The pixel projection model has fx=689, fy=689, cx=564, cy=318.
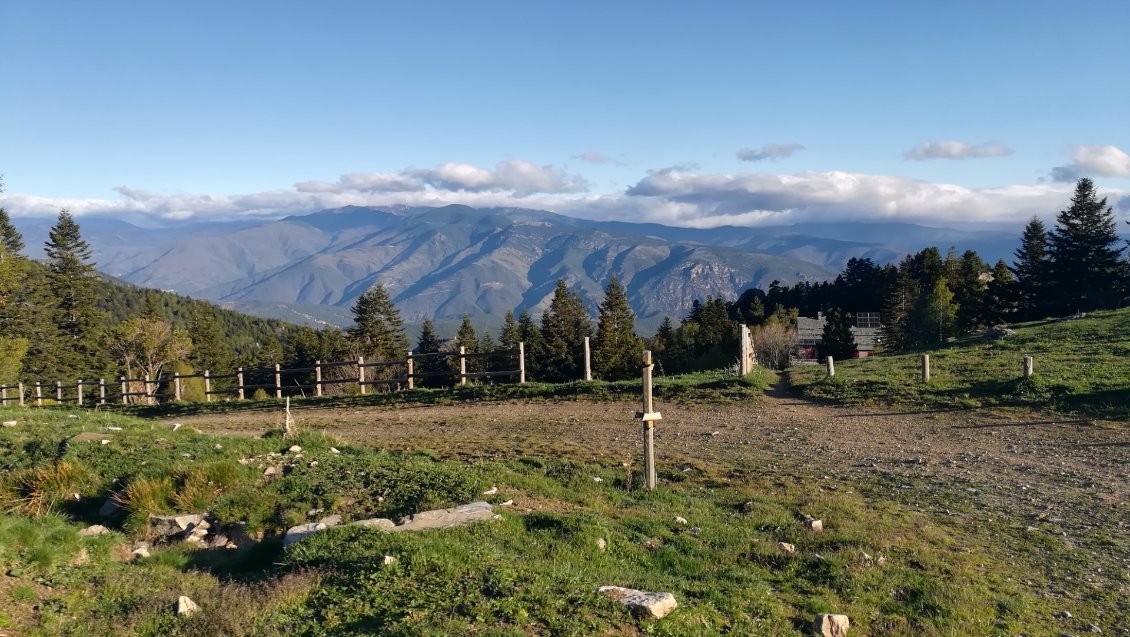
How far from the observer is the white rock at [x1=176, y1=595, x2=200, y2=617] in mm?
6477

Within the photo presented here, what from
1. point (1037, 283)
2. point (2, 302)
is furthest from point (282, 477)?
point (1037, 283)

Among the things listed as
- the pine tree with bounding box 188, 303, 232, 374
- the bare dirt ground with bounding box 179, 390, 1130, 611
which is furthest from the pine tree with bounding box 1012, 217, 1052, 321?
the pine tree with bounding box 188, 303, 232, 374

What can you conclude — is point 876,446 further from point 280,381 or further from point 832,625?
point 280,381

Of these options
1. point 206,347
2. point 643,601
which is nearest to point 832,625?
point 643,601

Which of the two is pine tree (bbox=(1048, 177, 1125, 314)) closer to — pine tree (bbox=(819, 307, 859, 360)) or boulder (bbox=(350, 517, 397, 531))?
pine tree (bbox=(819, 307, 859, 360))

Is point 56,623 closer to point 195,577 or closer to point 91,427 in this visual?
point 195,577

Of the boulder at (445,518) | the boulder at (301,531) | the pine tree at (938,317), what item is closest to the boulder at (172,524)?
the boulder at (301,531)

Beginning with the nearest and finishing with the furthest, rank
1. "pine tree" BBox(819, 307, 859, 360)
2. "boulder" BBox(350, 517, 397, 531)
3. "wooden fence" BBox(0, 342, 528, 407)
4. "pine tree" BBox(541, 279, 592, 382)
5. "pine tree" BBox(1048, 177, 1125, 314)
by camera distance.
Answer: "boulder" BBox(350, 517, 397, 531), "wooden fence" BBox(0, 342, 528, 407), "pine tree" BBox(1048, 177, 1125, 314), "pine tree" BBox(541, 279, 592, 382), "pine tree" BBox(819, 307, 859, 360)

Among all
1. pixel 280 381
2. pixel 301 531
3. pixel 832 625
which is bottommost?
pixel 280 381

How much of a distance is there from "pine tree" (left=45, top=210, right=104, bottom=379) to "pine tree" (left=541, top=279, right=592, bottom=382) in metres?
46.6

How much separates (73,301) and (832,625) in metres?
83.5

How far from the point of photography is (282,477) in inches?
452

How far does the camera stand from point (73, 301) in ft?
233

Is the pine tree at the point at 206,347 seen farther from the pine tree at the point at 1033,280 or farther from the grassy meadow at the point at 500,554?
the pine tree at the point at 1033,280
